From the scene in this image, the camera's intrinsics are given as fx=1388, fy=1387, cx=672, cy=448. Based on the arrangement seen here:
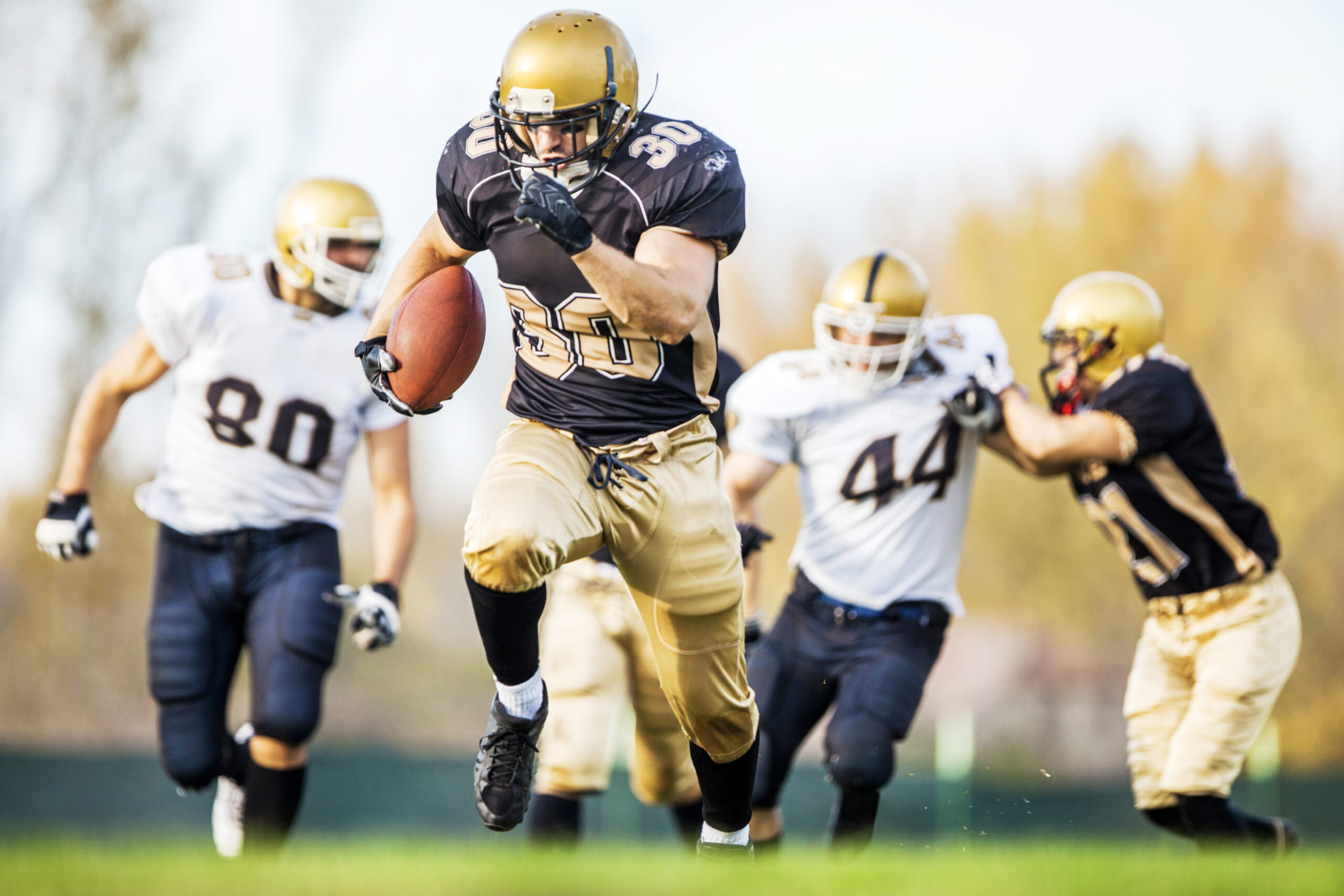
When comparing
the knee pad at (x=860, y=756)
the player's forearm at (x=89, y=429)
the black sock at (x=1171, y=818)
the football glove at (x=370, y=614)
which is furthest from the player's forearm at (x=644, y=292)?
the black sock at (x=1171, y=818)

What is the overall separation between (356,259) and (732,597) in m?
2.32

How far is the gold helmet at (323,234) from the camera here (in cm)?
476

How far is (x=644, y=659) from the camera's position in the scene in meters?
5.06

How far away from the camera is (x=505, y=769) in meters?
3.06

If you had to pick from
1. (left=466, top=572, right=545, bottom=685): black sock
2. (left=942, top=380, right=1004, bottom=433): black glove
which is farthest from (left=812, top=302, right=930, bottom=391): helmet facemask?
(left=466, top=572, right=545, bottom=685): black sock

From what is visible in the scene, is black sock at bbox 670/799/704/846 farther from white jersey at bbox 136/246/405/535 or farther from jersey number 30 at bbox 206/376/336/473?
jersey number 30 at bbox 206/376/336/473

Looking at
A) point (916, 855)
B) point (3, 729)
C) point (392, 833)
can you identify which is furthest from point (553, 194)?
point (3, 729)

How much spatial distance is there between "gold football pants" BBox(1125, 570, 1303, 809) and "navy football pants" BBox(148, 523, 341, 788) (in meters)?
2.82

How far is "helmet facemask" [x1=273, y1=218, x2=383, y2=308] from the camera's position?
4750 mm

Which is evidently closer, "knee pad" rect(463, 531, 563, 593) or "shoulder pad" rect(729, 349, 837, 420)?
"knee pad" rect(463, 531, 563, 593)

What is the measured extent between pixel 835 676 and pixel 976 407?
101 cm

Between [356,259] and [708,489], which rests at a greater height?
[356,259]

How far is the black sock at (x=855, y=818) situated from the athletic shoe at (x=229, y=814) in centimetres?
193

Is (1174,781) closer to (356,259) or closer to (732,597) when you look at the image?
(732,597)
